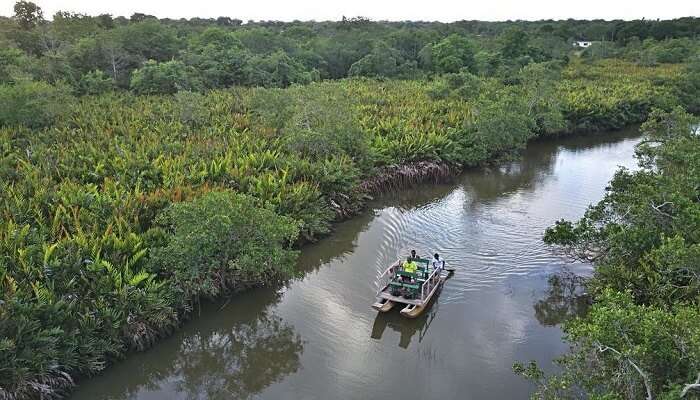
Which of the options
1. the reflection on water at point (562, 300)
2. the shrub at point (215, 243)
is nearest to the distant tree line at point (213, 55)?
the shrub at point (215, 243)

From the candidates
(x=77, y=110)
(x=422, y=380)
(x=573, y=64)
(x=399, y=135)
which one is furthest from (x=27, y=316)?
(x=573, y=64)

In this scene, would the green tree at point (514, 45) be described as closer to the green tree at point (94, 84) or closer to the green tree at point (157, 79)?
the green tree at point (157, 79)

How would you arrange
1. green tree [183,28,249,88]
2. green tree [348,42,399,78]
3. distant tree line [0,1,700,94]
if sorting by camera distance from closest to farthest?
distant tree line [0,1,700,94] < green tree [183,28,249,88] < green tree [348,42,399,78]

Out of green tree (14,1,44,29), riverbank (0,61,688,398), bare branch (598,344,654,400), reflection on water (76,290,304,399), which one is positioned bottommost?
reflection on water (76,290,304,399)

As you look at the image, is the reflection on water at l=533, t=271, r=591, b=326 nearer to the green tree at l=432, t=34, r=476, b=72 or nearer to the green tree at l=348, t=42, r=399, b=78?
the green tree at l=348, t=42, r=399, b=78

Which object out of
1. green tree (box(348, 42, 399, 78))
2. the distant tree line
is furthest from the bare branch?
green tree (box(348, 42, 399, 78))

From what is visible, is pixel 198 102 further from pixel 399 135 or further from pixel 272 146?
pixel 399 135

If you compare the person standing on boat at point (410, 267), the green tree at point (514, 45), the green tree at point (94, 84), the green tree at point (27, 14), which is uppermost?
the green tree at point (27, 14)

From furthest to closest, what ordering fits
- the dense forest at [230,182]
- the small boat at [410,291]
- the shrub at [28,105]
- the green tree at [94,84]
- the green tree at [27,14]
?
the green tree at [27,14], the green tree at [94,84], the shrub at [28,105], the small boat at [410,291], the dense forest at [230,182]
